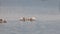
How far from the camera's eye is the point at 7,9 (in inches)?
59.5

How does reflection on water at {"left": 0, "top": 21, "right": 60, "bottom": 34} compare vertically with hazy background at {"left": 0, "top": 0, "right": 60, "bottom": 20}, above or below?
below

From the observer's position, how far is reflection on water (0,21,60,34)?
4.88 feet

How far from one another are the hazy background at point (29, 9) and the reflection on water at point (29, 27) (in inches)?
2.8

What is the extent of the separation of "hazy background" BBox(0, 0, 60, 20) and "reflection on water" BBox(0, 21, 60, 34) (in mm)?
70

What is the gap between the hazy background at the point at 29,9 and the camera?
4.95ft

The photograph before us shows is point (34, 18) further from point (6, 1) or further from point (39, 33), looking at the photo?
point (6, 1)

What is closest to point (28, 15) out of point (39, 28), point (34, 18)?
point (34, 18)

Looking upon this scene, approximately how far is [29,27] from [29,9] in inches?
8.1

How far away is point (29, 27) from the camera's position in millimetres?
1507

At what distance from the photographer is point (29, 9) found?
1512mm

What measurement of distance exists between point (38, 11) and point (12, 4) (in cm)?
31

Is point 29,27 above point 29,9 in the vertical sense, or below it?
below

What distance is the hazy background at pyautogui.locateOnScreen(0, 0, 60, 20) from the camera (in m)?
1.51

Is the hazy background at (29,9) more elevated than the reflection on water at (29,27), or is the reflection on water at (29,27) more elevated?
the hazy background at (29,9)
